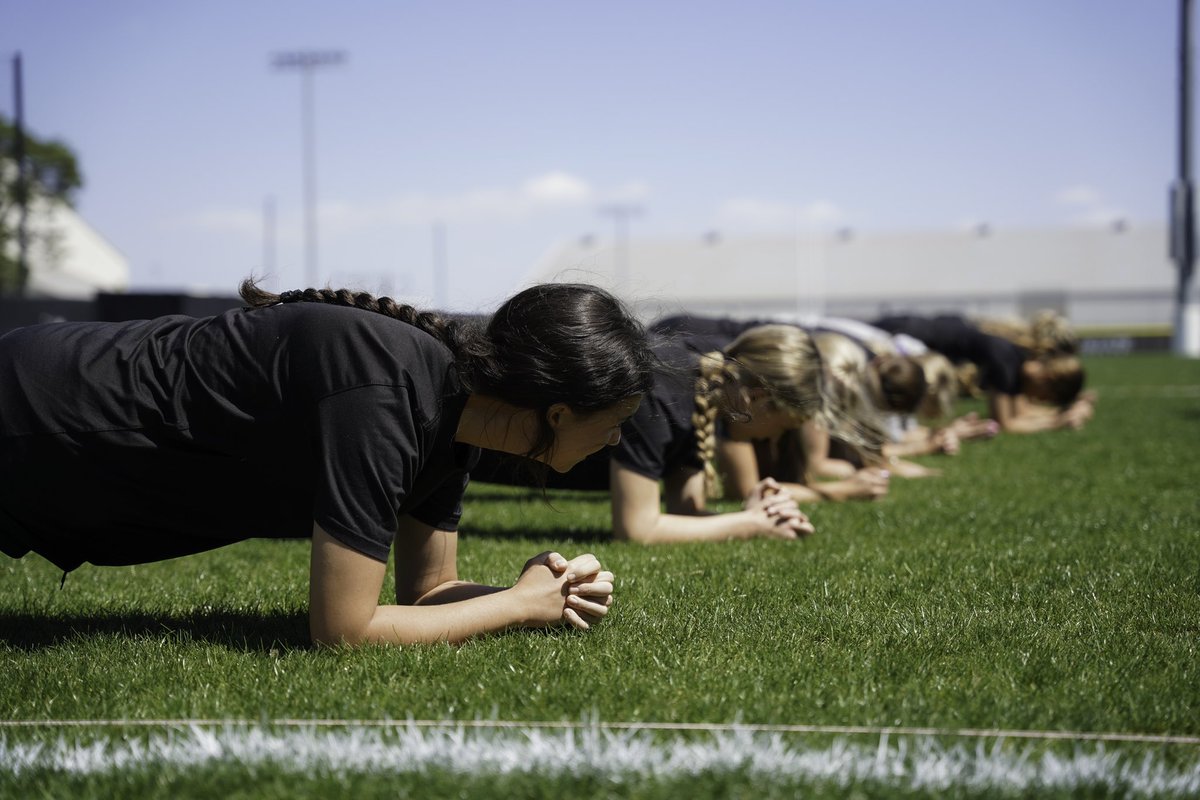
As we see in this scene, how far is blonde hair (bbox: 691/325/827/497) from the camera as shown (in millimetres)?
5484

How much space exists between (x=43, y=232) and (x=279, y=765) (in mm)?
18784

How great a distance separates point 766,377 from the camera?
18.2 feet

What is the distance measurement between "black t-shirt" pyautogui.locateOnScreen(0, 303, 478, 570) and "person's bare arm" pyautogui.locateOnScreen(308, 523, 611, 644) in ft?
0.29

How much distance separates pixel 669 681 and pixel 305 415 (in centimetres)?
120

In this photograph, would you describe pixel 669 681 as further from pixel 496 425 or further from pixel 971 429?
pixel 971 429

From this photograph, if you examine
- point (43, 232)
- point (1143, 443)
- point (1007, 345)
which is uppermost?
point (43, 232)

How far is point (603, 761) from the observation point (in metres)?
2.68

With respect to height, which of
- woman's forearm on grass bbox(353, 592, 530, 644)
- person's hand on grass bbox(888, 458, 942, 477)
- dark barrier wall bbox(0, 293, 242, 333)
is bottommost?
person's hand on grass bbox(888, 458, 942, 477)

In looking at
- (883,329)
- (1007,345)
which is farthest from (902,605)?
→ (883,329)

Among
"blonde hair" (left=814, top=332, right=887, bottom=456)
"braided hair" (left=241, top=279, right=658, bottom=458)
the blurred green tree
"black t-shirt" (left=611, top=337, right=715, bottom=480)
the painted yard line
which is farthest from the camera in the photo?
the blurred green tree

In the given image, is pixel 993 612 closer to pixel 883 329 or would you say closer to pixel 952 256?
pixel 883 329

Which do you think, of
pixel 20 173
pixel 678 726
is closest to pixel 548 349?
pixel 678 726

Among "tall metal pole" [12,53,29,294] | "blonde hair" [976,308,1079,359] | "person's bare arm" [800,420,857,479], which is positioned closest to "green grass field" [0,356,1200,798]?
"person's bare arm" [800,420,857,479]

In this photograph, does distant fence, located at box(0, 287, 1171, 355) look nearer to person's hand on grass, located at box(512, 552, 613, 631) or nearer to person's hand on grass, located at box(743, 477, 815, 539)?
person's hand on grass, located at box(512, 552, 613, 631)
